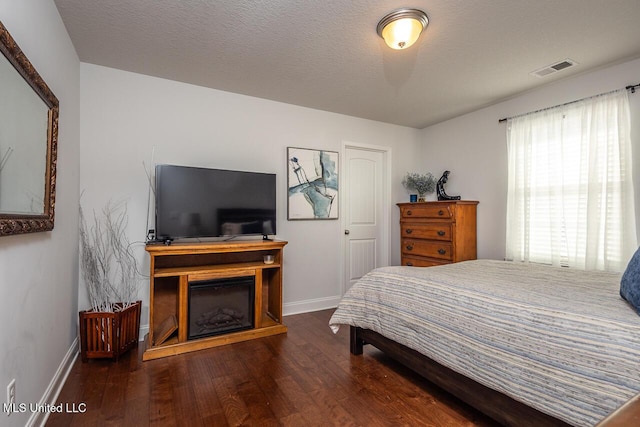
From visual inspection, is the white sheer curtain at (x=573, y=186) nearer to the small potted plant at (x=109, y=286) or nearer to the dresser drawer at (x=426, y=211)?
the dresser drawer at (x=426, y=211)

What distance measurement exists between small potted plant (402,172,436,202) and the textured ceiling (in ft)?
4.01

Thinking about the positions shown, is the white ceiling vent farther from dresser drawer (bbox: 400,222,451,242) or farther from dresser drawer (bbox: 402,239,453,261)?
dresser drawer (bbox: 402,239,453,261)

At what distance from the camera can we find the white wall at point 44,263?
129 cm

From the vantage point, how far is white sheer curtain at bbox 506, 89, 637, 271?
2564 mm

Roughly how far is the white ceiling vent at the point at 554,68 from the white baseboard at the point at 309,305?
312 centimetres

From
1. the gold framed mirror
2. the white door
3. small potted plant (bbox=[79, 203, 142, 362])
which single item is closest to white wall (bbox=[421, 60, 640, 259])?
the white door

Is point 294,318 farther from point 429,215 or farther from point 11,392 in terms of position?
point 11,392

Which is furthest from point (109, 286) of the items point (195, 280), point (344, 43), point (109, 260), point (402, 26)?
point (402, 26)

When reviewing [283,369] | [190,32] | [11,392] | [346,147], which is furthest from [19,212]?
[346,147]

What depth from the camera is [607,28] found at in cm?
210

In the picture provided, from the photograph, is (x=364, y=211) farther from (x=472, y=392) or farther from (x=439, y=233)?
(x=472, y=392)

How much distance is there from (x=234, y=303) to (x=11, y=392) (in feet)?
5.17

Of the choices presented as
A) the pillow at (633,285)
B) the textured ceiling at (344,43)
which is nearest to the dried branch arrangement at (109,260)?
the textured ceiling at (344,43)

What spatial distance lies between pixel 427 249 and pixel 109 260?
11.0 ft
